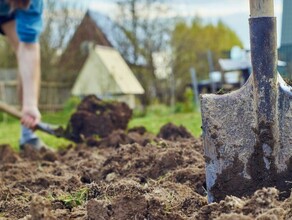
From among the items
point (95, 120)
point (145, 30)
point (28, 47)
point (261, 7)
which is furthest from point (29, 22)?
point (145, 30)

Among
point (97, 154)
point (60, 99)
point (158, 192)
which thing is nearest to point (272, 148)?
point (158, 192)

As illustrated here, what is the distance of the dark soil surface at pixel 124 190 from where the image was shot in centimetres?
184

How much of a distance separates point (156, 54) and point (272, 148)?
1690cm

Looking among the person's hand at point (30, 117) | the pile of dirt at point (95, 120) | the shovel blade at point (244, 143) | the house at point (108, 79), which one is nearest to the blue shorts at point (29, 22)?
the person's hand at point (30, 117)

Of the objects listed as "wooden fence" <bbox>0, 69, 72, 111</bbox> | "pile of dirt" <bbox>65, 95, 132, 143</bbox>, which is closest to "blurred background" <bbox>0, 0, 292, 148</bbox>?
"wooden fence" <bbox>0, 69, 72, 111</bbox>

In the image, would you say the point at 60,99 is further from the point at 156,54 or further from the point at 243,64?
the point at 243,64

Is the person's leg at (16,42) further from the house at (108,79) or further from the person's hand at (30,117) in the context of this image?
the house at (108,79)

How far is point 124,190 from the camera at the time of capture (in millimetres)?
2184

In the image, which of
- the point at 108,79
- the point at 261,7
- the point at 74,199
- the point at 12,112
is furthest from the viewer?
the point at 108,79

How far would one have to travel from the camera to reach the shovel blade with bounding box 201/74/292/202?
7.38 ft

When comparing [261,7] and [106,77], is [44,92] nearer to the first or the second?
[106,77]

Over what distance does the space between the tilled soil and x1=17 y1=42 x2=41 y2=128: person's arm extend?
77 centimetres

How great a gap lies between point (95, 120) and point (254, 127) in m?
3.64

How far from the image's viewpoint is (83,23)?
1966cm
